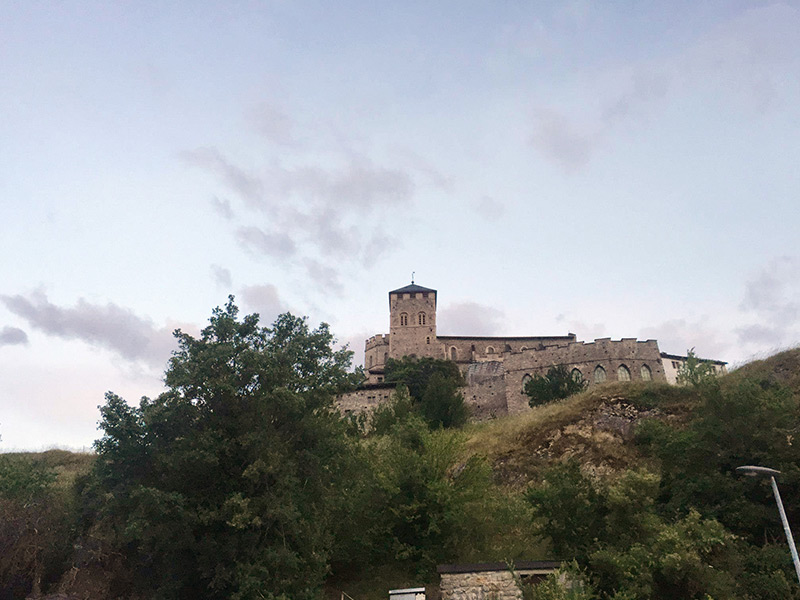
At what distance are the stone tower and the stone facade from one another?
211ft

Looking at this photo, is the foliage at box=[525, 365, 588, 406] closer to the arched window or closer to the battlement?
the arched window

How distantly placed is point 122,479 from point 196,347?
5.29 meters

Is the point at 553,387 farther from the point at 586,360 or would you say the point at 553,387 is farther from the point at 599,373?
the point at 586,360

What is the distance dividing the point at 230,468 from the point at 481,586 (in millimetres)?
9867

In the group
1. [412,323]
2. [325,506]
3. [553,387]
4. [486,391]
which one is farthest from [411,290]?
[325,506]

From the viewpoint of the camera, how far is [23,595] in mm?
24062

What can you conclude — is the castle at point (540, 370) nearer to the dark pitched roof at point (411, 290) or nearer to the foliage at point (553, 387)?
the foliage at point (553, 387)

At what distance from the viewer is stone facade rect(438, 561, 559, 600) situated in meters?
17.6

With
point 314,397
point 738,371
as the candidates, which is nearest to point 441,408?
point 738,371

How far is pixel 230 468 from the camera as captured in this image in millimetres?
22422

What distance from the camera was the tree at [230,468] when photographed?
2048cm

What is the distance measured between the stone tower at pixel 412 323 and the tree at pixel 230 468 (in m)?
59.0

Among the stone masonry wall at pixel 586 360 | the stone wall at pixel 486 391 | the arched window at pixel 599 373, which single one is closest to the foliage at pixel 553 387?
the arched window at pixel 599 373

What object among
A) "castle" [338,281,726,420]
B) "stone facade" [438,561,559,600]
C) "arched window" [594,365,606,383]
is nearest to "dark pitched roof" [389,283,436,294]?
"castle" [338,281,726,420]
